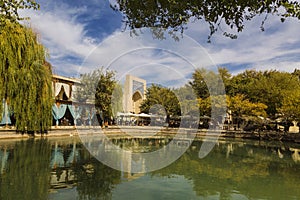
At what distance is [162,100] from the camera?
32.5 metres

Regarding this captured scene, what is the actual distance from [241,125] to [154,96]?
36.7 ft

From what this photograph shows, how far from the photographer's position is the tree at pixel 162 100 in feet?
103

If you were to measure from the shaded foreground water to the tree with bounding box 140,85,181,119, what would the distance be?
63.8 feet

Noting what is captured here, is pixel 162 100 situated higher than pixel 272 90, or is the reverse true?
pixel 272 90

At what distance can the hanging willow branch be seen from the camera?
47.1ft

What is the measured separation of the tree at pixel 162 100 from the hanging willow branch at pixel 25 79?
16828 millimetres

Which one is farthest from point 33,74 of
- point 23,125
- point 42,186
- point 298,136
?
point 298,136

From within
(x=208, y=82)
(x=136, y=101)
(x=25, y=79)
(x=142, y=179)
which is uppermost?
(x=208, y=82)

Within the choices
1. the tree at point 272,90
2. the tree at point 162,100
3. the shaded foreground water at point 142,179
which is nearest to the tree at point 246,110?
the tree at point 272,90

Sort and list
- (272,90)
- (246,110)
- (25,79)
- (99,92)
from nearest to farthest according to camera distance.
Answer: (25,79)
(246,110)
(99,92)
(272,90)

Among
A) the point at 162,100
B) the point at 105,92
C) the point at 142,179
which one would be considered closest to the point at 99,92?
the point at 105,92

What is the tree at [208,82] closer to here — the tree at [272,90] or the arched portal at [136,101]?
the tree at [272,90]

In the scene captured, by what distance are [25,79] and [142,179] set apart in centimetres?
1040

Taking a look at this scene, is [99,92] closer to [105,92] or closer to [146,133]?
[105,92]
